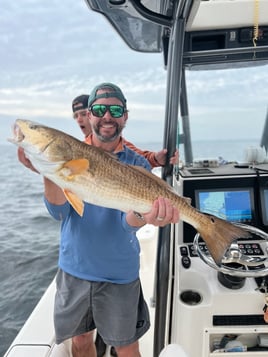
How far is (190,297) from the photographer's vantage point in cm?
223

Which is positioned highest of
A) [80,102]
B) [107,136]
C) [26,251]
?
[80,102]

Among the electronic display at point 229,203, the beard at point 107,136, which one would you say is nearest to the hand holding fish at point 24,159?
the beard at point 107,136

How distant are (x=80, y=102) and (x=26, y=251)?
532 centimetres

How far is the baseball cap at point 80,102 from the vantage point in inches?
135

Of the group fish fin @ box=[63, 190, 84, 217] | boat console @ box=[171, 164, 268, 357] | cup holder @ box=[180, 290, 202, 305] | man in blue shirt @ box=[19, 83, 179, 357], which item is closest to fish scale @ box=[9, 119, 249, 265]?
fish fin @ box=[63, 190, 84, 217]

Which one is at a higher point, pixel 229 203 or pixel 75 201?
pixel 229 203

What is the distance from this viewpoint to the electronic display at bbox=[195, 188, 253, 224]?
2723mm

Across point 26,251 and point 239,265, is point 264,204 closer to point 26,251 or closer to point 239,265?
point 239,265

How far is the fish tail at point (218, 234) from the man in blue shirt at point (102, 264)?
45 cm

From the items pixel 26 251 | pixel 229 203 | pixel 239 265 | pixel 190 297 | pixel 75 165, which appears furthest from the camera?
pixel 26 251

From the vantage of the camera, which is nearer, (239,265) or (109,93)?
(109,93)

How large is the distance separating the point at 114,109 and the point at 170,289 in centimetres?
128

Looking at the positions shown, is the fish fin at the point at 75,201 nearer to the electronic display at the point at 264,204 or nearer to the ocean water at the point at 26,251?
the electronic display at the point at 264,204

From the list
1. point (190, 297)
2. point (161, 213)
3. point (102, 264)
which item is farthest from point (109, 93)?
point (190, 297)
